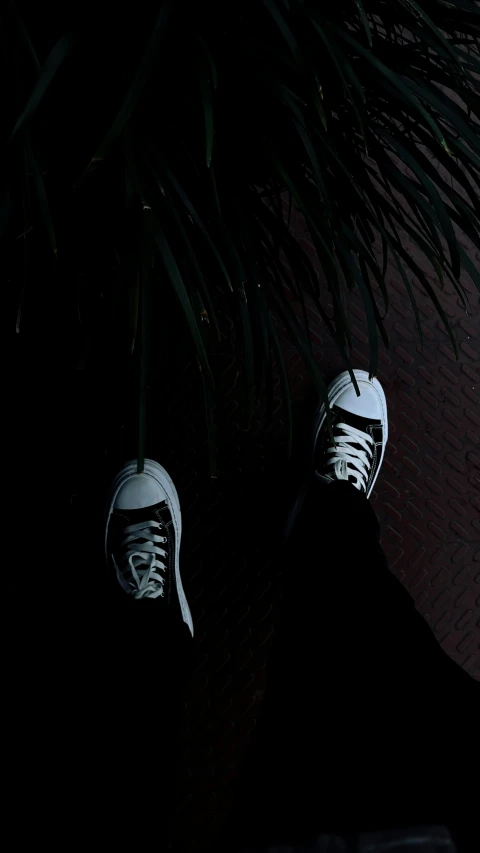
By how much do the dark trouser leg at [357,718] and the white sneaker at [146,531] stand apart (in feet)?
1.01

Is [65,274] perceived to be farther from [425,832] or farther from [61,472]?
[425,832]

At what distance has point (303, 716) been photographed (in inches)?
30.5

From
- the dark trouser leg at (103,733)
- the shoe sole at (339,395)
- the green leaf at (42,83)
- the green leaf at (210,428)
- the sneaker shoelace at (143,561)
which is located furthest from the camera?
the shoe sole at (339,395)

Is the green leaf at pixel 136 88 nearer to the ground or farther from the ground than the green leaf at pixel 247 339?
farther from the ground

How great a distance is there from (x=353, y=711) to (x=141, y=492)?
0.63m

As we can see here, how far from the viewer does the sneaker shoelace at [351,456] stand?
1.27 m

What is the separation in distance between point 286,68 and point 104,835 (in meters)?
1.00

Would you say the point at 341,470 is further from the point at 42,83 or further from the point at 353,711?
the point at 42,83

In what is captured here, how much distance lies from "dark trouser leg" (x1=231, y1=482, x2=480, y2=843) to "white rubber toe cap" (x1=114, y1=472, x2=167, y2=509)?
36 cm

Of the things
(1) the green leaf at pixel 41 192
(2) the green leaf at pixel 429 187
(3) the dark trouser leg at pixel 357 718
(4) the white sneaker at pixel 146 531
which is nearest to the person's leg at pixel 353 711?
(3) the dark trouser leg at pixel 357 718

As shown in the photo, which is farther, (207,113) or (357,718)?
(357,718)

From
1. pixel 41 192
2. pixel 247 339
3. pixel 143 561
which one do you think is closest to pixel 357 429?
pixel 143 561

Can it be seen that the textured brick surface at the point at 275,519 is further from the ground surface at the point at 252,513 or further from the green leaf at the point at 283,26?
the green leaf at the point at 283,26

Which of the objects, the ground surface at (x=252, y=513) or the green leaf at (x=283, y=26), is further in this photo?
the ground surface at (x=252, y=513)
